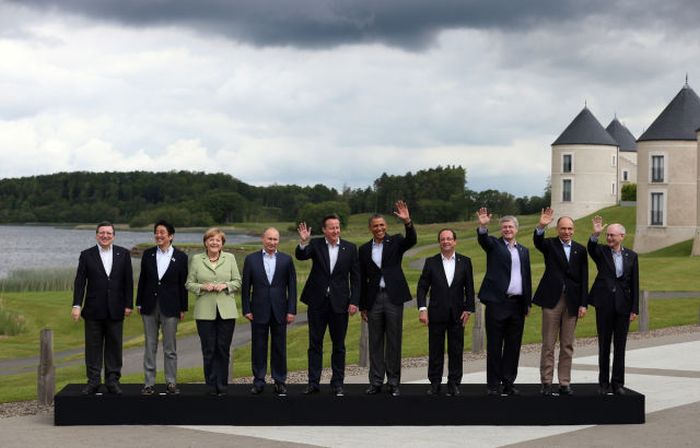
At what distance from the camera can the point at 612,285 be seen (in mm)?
12102

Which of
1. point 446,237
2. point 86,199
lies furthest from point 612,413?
point 86,199

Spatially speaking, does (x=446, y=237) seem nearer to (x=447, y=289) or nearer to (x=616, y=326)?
(x=447, y=289)

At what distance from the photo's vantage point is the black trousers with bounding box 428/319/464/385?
1182 centimetres

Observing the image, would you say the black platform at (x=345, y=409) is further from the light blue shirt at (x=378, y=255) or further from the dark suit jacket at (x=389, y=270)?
the light blue shirt at (x=378, y=255)

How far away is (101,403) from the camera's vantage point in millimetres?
11469

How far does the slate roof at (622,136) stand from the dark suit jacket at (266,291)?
7916 cm

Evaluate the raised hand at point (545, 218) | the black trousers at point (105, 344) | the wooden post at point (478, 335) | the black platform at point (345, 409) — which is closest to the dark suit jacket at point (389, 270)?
the black platform at point (345, 409)

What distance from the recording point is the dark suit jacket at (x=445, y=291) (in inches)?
464

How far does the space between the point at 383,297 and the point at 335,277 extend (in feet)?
1.98

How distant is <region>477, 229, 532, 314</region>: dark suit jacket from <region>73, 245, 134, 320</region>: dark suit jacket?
13.4 feet

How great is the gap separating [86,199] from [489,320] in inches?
6753

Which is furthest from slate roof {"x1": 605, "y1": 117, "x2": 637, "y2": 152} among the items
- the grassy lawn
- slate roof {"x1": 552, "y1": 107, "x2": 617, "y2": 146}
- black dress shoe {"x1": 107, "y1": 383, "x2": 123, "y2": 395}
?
black dress shoe {"x1": 107, "y1": 383, "x2": 123, "y2": 395}

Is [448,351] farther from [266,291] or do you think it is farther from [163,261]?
[163,261]

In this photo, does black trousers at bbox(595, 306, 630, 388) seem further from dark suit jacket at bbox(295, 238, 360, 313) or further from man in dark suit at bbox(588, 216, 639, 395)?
dark suit jacket at bbox(295, 238, 360, 313)
